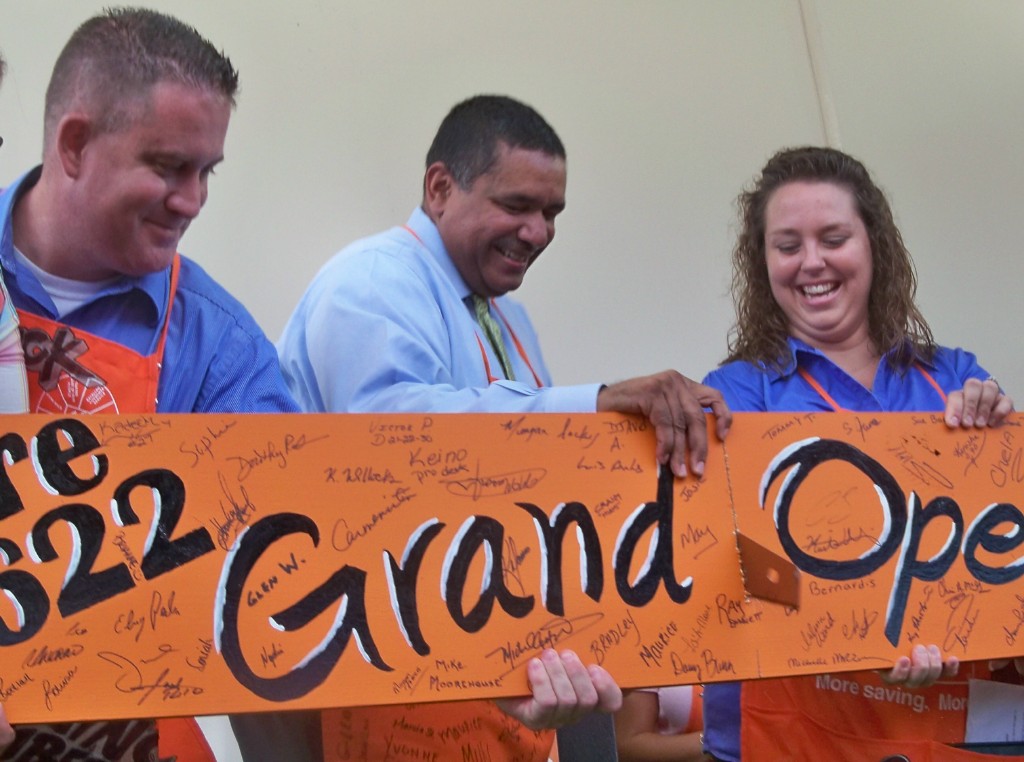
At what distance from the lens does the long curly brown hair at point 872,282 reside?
192 centimetres

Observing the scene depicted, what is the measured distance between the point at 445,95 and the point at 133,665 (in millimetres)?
1813

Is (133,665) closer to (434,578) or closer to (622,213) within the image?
(434,578)

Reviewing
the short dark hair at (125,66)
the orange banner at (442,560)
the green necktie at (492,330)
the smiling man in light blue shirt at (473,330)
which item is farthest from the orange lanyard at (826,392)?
the short dark hair at (125,66)

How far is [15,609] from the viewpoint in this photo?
4.17ft

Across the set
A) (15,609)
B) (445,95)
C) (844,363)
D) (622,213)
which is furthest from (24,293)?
(622,213)

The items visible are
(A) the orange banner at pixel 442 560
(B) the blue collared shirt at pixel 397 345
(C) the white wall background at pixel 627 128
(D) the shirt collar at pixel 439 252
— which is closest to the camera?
(A) the orange banner at pixel 442 560

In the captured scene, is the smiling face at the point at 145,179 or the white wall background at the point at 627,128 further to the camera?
the white wall background at the point at 627,128

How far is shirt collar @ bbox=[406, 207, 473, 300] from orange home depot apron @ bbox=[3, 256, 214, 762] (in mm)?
619

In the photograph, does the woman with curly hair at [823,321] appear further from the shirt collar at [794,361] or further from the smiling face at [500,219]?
the smiling face at [500,219]

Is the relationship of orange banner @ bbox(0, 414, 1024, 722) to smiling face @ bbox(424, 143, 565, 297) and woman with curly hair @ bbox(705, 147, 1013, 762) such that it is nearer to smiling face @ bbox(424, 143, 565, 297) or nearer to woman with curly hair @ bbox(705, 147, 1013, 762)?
woman with curly hair @ bbox(705, 147, 1013, 762)
